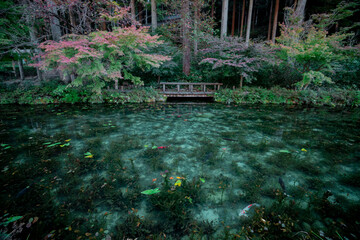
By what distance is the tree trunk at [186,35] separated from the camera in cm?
1108

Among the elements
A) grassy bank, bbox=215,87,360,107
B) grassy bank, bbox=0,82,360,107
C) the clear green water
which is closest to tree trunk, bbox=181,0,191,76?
grassy bank, bbox=0,82,360,107

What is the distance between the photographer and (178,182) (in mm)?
2775

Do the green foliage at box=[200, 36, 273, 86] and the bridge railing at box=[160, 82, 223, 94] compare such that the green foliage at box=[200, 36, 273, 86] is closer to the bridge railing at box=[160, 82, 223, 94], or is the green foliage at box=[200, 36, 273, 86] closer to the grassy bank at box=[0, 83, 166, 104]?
the bridge railing at box=[160, 82, 223, 94]

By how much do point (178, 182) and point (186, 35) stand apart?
1195cm

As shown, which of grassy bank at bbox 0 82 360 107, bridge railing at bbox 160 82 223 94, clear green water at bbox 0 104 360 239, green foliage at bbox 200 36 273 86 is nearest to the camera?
clear green water at bbox 0 104 360 239

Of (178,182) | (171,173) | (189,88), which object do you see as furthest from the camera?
(189,88)

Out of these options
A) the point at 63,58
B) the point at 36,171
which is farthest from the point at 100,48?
the point at 36,171

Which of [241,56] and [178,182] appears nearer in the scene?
[178,182]

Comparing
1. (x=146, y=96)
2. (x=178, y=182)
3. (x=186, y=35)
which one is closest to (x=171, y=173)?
(x=178, y=182)

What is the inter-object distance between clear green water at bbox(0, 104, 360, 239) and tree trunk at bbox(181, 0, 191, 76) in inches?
350

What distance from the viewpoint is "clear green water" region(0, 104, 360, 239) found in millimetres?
2010

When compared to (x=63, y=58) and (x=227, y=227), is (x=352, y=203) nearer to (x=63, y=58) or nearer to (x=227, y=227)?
(x=227, y=227)

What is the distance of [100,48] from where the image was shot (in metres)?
7.40

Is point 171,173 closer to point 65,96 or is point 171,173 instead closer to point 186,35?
point 65,96
